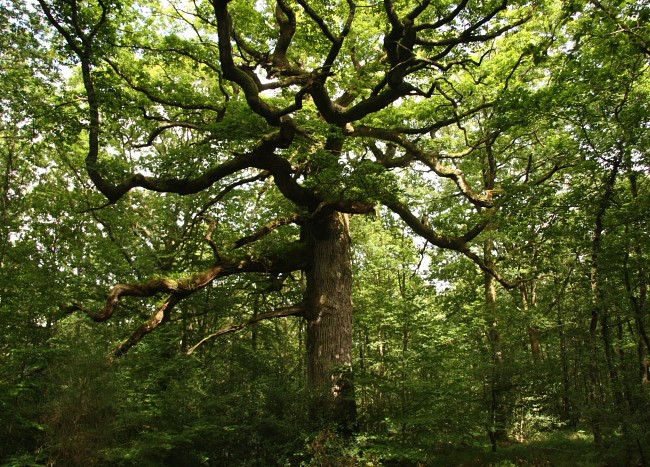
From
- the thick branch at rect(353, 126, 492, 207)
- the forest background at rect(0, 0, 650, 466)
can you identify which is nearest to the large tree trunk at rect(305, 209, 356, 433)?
the forest background at rect(0, 0, 650, 466)

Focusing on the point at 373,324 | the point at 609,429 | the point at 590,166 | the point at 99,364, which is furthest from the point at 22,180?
the point at 609,429

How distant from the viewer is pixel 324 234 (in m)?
9.61

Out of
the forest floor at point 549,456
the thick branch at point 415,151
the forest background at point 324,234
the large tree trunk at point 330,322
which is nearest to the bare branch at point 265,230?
the forest background at point 324,234

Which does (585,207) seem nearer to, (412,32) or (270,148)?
(412,32)

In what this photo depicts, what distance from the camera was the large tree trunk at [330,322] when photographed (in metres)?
7.63

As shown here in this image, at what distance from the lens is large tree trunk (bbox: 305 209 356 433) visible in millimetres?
7629

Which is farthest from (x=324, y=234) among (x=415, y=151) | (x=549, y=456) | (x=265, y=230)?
(x=549, y=456)

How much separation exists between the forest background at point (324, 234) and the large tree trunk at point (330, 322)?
46 mm

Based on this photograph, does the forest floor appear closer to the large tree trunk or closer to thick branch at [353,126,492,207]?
the large tree trunk

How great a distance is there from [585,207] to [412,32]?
410cm

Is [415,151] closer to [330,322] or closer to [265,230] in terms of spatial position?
[265,230]

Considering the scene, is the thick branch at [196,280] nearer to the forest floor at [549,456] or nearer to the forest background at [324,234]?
the forest background at [324,234]

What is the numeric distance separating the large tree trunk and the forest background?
0.05 meters

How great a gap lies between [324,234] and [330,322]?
6.71 feet
